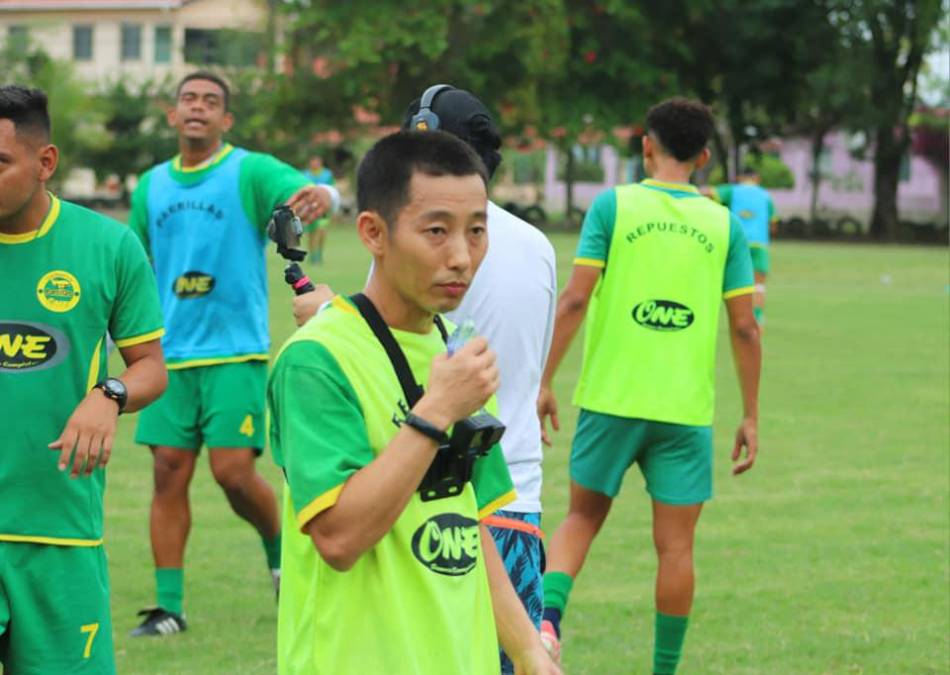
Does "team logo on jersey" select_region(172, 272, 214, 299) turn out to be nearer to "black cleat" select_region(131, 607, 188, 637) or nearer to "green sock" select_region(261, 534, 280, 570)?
"green sock" select_region(261, 534, 280, 570)

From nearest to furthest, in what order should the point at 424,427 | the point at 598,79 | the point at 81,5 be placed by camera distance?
the point at 424,427
the point at 598,79
the point at 81,5

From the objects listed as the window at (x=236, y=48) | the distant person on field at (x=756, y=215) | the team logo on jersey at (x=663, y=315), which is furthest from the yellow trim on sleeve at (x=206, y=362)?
the window at (x=236, y=48)

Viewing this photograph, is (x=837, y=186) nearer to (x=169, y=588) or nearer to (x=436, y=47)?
(x=436, y=47)

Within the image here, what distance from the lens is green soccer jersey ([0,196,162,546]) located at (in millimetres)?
4492

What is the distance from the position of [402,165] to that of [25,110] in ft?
5.22

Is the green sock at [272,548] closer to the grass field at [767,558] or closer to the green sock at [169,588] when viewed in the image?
the grass field at [767,558]

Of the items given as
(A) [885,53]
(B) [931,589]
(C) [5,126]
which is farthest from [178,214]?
(A) [885,53]

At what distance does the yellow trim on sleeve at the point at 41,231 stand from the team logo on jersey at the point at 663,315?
8.36ft

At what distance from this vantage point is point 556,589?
21.3 feet

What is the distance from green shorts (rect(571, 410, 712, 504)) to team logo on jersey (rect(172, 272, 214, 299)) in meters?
1.89

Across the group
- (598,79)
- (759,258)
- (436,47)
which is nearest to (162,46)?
(598,79)

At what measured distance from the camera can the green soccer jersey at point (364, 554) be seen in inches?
124

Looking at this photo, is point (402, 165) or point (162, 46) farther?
point (162, 46)

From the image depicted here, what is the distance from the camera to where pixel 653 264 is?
21.1 feet
